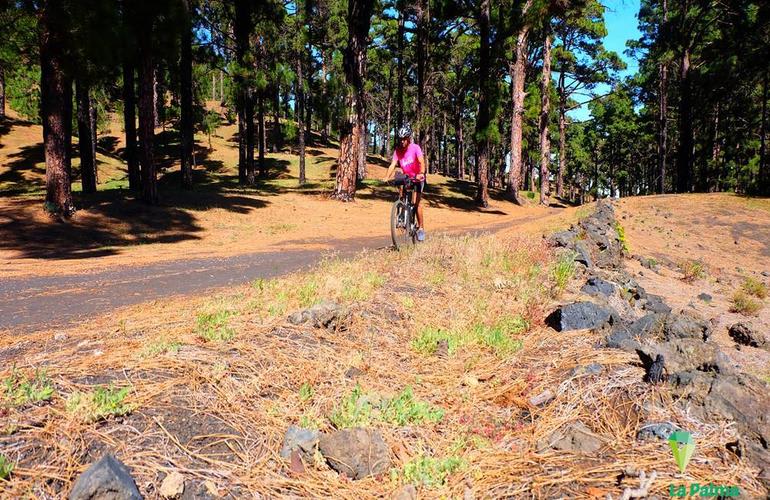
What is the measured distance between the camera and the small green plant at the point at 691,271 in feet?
31.9

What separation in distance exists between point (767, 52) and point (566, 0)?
40.1 ft

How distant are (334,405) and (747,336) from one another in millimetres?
6049

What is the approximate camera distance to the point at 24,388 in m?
2.40

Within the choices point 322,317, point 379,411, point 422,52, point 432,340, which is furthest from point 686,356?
point 422,52

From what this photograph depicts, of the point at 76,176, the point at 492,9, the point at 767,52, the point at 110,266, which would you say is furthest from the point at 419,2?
the point at 76,176

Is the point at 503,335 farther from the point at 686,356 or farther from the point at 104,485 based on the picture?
the point at 104,485

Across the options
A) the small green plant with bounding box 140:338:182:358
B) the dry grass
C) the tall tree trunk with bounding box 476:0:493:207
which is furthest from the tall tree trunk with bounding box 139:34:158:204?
the tall tree trunk with bounding box 476:0:493:207

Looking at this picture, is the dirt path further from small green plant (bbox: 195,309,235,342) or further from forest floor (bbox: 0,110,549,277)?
small green plant (bbox: 195,309,235,342)

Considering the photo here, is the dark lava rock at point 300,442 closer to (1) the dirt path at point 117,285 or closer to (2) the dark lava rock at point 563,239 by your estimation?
(1) the dirt path at point 117,285

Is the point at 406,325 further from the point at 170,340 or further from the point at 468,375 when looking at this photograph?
the point at 170,340

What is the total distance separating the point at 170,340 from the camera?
10.6 feet

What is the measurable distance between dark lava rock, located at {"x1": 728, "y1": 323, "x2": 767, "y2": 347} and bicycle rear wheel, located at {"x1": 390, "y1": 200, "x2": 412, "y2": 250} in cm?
498

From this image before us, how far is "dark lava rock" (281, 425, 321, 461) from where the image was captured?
7.22 ft

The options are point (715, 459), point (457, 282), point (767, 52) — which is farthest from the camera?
point (767, 52)
